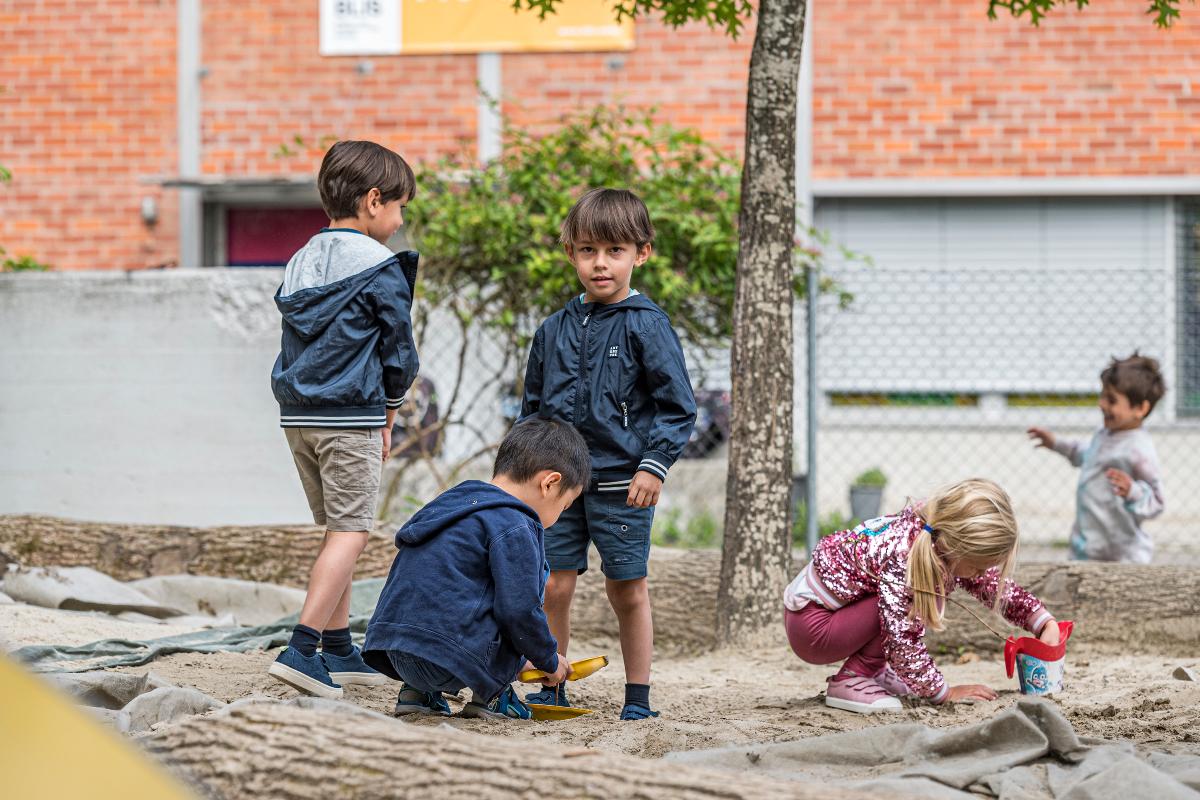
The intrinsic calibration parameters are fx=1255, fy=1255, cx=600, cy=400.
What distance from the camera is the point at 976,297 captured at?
9844 mm

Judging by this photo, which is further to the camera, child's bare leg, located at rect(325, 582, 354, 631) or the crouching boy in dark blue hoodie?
child's bare leg, located at rect(325, 582, 354, 631)

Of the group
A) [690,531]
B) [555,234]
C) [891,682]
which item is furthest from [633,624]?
[690,531]

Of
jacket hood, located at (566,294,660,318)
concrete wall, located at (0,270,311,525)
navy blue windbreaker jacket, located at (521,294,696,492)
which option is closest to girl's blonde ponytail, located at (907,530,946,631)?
navy blue windbreaker jacket, located at (521,294,696,492)

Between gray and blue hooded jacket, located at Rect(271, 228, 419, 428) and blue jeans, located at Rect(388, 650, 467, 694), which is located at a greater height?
gray and blue hooded jacket, located at Rect(271, 228, 419, 428)

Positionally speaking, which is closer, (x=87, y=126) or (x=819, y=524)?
(x=819, y=524)

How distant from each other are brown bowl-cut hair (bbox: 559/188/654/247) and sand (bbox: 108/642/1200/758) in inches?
56.0

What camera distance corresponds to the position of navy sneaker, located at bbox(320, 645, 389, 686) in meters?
3.97

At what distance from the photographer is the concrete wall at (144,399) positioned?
22.8 ft

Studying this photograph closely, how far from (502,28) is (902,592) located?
7800 mm

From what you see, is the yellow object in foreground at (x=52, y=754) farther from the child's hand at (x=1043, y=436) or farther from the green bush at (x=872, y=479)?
the green bush at (x=872, y=479)

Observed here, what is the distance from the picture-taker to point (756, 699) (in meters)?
4.17

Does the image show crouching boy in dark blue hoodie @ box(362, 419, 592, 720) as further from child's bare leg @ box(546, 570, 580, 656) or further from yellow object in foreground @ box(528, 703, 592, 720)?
child's bare leg @ box(546, 570, 580, 656)

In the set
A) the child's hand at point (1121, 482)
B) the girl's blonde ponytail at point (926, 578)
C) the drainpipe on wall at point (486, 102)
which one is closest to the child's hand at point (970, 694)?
the girl's blonde ponytail at point (926, 578)

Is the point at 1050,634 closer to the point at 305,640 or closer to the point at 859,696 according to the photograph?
the point at 859,696
